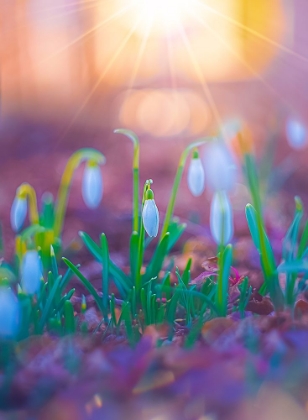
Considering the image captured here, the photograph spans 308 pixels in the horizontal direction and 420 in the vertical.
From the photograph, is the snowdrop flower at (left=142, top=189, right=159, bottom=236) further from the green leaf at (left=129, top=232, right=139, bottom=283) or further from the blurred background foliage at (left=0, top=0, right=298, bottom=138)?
the blurred background foliage at (left=0, top=0, right=298, bottom=138)

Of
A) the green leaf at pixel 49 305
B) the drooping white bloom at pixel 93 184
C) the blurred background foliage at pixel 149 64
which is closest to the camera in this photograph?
the green leaf at pixel 49 305

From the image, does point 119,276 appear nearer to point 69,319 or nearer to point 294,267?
point 69,319

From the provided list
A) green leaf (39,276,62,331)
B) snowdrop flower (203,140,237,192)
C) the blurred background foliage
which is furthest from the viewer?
the blurred background foliage

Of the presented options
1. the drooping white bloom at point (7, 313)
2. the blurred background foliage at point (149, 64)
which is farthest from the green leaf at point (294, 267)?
the blurred background foliage at point (149, 64)

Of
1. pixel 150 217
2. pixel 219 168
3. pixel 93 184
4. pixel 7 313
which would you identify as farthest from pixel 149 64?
pixel 7 313

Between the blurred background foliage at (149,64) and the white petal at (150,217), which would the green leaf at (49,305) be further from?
the blurred background foliage at (149,64)

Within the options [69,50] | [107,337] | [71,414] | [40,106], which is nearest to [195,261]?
[107,337]

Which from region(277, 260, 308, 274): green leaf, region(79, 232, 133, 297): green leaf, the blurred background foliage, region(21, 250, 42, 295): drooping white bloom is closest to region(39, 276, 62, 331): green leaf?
region(21, 250, 42, 295): drooping white bloom

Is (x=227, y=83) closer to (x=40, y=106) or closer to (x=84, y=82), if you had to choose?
(x=84, y=82)

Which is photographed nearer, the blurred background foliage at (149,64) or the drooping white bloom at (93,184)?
the drooping white bloom at (93,184)
